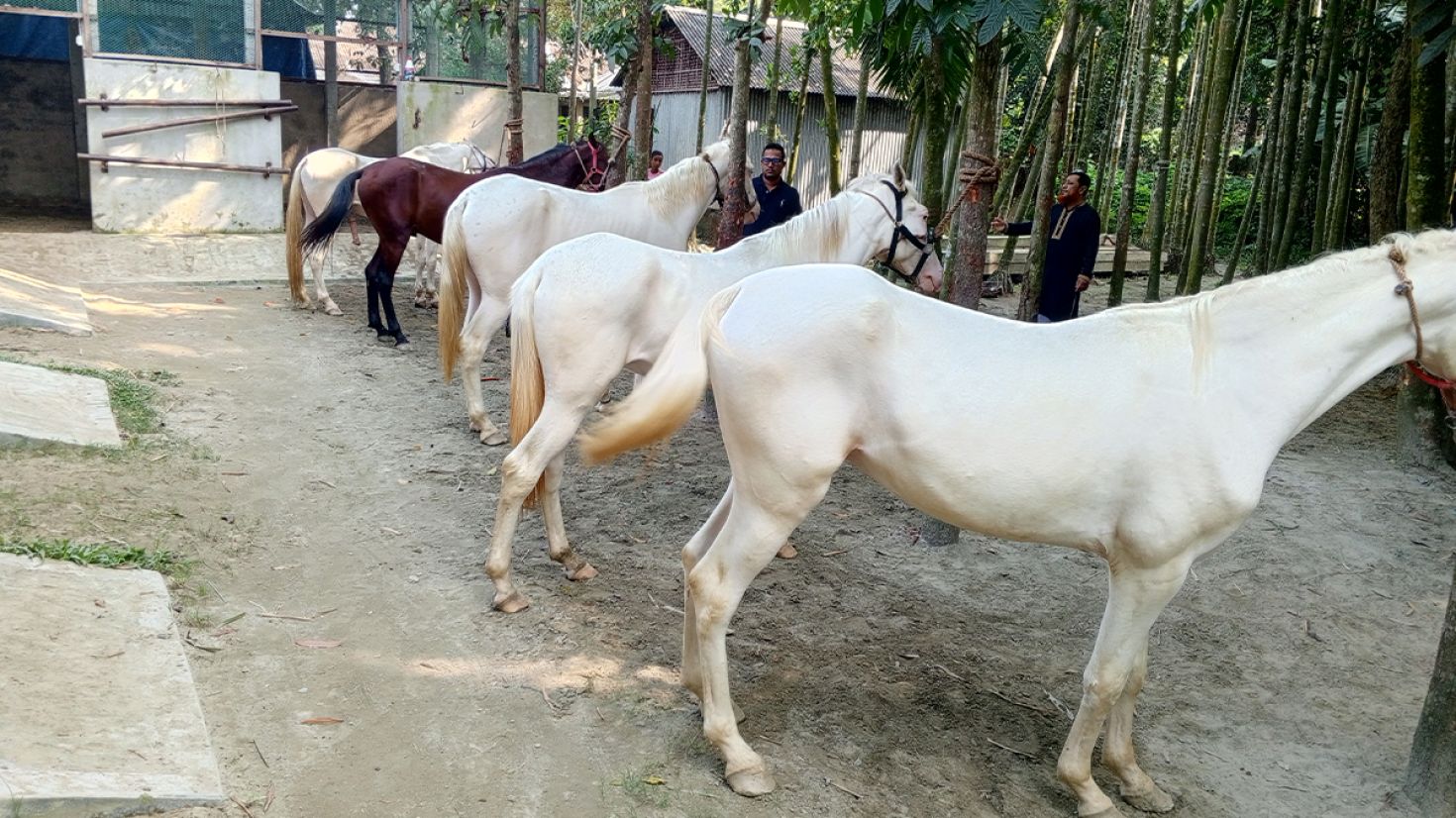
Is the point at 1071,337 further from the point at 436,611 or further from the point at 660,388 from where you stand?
the point at 436,611

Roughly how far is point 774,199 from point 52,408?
449 cm

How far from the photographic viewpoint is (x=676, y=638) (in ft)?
11.9

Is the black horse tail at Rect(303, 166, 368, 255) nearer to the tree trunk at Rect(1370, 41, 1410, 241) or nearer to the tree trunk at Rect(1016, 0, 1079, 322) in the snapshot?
the tree trunk at Rect(1016, 0, 1079, 322)

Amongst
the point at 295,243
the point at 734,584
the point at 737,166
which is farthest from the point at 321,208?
the point at 734,584

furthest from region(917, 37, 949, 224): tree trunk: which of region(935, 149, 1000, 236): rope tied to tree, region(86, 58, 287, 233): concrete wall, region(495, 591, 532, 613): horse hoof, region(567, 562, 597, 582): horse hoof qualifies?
region(86, 58, 287, 233): concrete wall

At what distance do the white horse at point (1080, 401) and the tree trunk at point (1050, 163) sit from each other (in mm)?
3148

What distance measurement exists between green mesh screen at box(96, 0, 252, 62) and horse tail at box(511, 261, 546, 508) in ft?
34.1

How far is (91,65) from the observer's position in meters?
11.3

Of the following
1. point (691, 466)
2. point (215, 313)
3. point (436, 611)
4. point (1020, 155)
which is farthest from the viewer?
point (215, 313)

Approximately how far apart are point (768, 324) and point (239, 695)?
6.31 feet

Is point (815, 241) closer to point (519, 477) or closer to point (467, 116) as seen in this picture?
point (519, 477)

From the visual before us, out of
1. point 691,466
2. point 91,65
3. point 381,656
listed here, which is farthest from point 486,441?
point 91,65

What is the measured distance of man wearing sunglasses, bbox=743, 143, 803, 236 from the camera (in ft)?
22.8

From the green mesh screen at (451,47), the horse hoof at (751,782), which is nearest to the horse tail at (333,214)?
the green mesh screen at (451,47)
